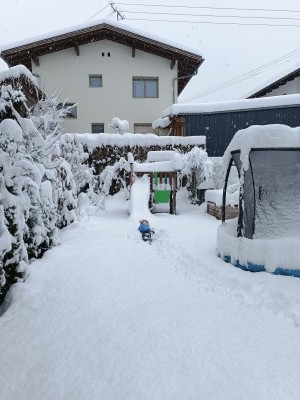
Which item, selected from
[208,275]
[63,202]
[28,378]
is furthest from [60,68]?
[28,378]

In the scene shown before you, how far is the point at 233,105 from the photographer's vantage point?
49.9 feet

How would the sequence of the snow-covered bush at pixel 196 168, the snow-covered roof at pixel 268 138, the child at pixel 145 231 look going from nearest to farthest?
the snow-covered roof at pixel 268 138, the child at pixel 145 231, the snow-covered bush at pixel 196 168

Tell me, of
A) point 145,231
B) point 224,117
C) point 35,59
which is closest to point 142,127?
point 224,117

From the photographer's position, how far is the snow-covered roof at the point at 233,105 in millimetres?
14510

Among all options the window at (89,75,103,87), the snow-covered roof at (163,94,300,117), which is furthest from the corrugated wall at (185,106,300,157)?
the window at (89,75,103,87)

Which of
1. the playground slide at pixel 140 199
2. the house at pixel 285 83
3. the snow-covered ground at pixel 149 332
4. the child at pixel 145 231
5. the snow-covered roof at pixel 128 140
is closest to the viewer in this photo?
the snow-covered ground at pixel 149 332

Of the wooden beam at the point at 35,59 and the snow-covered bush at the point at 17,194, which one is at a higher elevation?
the wooden beam at the point at 35,59

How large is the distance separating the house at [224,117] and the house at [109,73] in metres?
2.79

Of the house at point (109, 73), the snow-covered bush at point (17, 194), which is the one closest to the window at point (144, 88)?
the house at point (109, 73)

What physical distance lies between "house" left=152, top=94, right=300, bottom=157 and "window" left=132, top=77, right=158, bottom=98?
2751 mm

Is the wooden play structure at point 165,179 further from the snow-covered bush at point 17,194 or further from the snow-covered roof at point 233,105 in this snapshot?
the snow-covered bush at point 17,194

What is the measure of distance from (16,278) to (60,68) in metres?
16.0

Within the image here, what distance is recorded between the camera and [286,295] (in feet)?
11.4

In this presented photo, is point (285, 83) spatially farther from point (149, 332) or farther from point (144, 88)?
point (149, 332)
